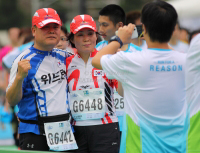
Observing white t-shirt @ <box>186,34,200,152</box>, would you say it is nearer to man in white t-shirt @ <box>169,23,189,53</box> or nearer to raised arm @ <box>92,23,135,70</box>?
raised arm @ <box>92,23,135,70</box>

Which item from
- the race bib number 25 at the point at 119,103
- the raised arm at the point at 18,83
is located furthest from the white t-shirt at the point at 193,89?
the race bib number 25 at the point at 119,103

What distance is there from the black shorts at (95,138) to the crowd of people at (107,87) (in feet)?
0.04

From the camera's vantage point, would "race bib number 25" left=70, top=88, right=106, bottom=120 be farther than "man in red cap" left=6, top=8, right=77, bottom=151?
Yes

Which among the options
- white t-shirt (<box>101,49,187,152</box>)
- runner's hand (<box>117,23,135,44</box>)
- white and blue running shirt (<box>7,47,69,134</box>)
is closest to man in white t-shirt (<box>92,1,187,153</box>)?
white t-shirt (<box>101,49,187,152</box>)

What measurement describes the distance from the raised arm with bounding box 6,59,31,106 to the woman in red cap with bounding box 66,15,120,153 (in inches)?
23.8

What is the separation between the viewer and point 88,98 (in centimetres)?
439

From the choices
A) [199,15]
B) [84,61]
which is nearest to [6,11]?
[199,15]

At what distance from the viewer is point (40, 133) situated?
4238 mm

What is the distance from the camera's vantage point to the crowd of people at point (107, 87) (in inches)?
123

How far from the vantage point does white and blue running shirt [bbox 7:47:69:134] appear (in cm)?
419

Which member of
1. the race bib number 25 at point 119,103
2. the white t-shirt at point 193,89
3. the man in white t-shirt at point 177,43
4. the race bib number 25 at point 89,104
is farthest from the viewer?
the man in white t-shirt at point 177,43

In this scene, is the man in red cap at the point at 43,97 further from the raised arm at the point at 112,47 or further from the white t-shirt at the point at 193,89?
the white t-shirt at the point at 193,89

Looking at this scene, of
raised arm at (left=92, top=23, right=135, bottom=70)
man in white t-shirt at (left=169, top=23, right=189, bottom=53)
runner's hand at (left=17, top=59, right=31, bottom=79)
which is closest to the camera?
raised arm at (left=92, top=23, right=135, bottom=70)

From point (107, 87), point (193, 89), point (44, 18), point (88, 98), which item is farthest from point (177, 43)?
point (193, 89)
